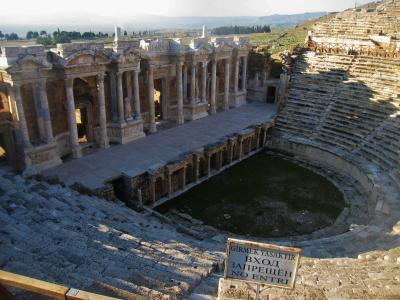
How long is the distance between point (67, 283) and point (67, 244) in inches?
102

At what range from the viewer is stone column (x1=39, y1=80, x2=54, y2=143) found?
16031mm

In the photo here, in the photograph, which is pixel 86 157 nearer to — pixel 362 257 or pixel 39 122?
pixel 39 122

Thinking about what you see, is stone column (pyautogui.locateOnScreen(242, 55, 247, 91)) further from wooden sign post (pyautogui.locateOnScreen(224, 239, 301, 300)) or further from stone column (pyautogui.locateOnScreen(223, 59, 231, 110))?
wooden sign post (pyautogui.locateOnScreen(224, 239, 301, 300))

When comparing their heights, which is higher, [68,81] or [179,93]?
[68,81]

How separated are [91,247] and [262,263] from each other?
18.2 feet

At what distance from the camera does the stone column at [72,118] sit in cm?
1703

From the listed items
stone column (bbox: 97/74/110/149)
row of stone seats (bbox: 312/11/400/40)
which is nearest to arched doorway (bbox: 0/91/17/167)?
stone column (bbox: 97/74/110/149)

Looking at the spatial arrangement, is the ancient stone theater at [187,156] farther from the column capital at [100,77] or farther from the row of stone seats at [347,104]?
the column capital at [100,77]

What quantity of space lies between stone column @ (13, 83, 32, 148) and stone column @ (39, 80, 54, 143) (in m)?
0.87

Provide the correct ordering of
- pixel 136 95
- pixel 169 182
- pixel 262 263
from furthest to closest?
pixel 136 95, pixel 169 182, pixel 262 263

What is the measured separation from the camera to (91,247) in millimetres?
9312

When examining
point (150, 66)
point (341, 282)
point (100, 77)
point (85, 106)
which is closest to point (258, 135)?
point (150, 66)

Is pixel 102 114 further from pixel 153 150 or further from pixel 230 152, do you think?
pixel 230 152

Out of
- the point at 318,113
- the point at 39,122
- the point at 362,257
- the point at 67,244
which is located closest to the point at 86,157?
the point at 39,122
